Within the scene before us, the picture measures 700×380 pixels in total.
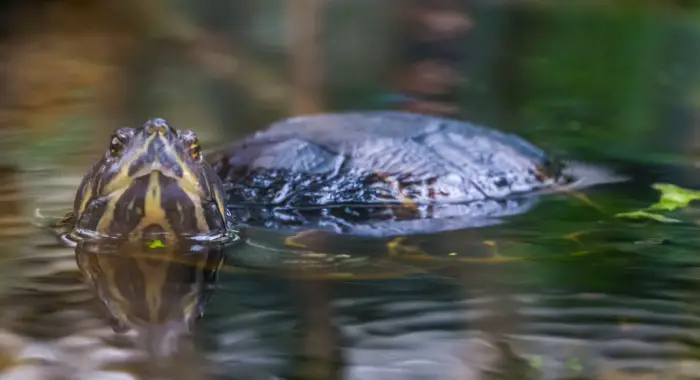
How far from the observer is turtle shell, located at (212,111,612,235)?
9.37ft

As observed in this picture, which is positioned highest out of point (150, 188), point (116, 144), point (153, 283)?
point (116, 144)

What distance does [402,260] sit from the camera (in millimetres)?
2246

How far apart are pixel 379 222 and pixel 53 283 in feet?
3.42

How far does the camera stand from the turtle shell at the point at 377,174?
2855mm

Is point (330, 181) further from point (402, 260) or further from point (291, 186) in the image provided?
point (402, 260)

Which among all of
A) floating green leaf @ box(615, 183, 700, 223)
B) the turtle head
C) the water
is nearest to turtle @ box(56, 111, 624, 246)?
the turtle head

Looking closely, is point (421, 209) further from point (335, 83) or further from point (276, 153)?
point (335, 83)

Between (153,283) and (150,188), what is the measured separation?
11.6 inches

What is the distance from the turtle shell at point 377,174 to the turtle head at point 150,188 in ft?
1.22

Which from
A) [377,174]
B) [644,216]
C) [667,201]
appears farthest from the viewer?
[377,174]

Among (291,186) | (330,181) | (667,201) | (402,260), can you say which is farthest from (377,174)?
(667,201)

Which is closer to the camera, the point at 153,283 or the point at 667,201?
the point at 153,283

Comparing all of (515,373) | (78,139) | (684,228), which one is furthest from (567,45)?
(515,373)

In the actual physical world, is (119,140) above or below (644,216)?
above
